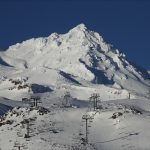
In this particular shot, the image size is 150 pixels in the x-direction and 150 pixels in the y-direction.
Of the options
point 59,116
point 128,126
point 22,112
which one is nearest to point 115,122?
point 128,126

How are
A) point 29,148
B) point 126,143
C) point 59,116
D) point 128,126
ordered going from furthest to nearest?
1. point 59,116
2. point 128,126
3. point 126,143
4. point 29,148

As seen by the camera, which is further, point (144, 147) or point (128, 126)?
point (128, 126)

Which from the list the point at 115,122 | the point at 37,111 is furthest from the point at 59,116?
the point at 115,122

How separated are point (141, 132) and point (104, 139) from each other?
34.8 ft

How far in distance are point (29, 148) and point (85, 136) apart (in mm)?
22410

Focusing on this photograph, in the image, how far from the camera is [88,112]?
631 feet

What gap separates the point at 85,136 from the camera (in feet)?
539

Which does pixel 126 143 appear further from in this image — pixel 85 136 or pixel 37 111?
pixel 37 111

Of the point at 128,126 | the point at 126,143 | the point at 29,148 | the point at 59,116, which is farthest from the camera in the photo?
the point at 59,116

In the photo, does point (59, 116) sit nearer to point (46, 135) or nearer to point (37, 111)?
point (37, 111)

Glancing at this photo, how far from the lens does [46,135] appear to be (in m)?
160

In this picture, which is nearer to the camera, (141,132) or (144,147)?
(144,147)

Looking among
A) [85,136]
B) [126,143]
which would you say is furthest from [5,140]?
[126,143]

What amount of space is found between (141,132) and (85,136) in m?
15.5
